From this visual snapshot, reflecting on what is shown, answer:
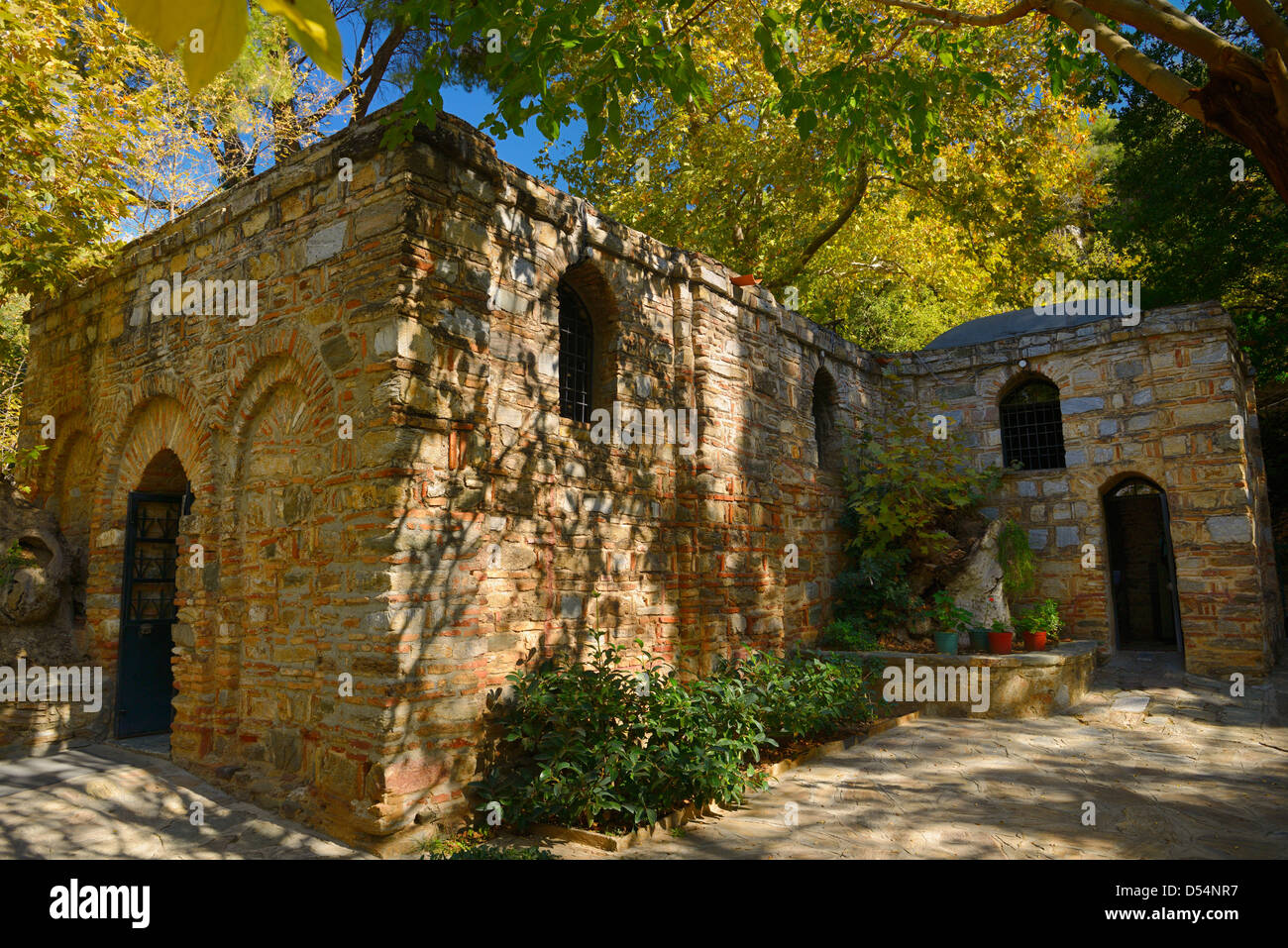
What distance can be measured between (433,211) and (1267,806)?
696 centimetres

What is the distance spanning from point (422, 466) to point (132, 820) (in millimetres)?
3021

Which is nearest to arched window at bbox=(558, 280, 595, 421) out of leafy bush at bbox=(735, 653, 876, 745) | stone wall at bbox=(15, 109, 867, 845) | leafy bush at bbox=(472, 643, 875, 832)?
stone wall at bbox=(15, 109, 867, 845)

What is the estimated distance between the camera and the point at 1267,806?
5.26 metres

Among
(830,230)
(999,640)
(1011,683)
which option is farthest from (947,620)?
(830,230)

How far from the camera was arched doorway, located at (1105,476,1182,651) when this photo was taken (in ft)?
41.7

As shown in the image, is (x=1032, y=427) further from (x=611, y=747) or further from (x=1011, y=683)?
(x=611, y=747)

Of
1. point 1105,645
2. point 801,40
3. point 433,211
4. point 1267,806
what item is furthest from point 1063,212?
point 433,211

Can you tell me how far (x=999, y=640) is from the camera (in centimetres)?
872

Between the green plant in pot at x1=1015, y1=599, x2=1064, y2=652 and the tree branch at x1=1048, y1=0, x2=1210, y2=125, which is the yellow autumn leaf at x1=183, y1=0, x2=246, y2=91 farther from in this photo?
the green plant in pot at x1=1015, y1=599, x2=1064, y2=652

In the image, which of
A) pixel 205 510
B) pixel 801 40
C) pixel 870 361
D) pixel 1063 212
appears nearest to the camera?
pixel 205 510

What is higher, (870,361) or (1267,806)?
(870,361)

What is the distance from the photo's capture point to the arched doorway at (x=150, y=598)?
7199 mm

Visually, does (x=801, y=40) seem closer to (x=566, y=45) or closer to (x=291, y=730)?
(x=566, y=45)

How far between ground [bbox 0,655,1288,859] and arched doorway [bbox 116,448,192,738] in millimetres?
609
